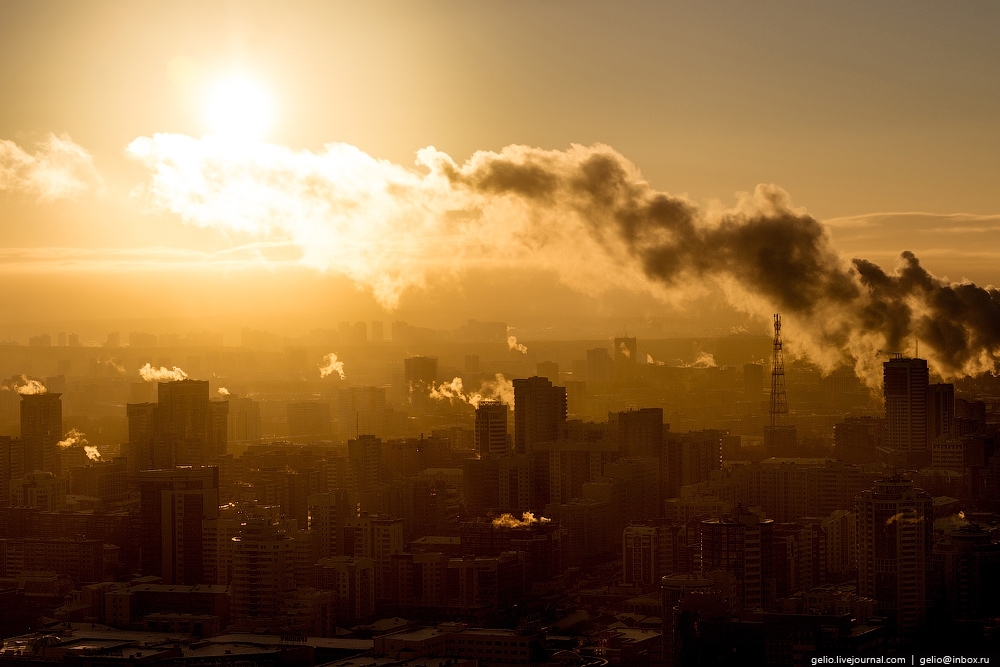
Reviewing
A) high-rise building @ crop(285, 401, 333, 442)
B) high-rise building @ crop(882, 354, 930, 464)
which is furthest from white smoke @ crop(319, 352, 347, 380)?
high-rise building @ crop(882, 354, 930, 464)

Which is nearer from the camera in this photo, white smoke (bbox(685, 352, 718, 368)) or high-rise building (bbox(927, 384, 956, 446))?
high-rise building (bbox(927, 384, 956, 446))

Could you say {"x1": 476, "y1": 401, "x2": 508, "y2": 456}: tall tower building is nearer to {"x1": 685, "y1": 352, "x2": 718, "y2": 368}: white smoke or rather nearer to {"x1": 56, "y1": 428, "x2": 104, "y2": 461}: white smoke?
{"x1": 56, "y1": 428, "x2": 104, "y2": 461}: white smoke

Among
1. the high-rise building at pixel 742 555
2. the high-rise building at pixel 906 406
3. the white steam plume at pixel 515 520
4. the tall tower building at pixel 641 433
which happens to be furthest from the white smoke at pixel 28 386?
the high-rise building at pixel 742 555

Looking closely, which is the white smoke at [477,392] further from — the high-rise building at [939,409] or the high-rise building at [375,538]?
the high-rise building at [375,538]

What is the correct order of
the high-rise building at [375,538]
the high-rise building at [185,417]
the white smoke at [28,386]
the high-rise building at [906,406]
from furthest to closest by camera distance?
1. the white smoke at [28,386]
2. the high-rise building at [185,417]
3. the high-rise building at [906,406]
4. the high-rise building at [375,538]

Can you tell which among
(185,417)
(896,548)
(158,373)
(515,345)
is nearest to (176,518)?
(185,417)

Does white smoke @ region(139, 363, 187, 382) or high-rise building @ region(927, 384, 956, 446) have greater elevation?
white smoke @ region(139, 363, 187, 382)

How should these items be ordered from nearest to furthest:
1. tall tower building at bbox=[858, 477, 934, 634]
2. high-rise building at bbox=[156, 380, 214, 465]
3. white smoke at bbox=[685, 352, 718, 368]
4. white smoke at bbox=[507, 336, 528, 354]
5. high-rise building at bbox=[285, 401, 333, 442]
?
1. tall tower building at bbox=[858, 477, 934, 634]
2. high-rise building at bbox=[156, 380, 214, 465]
3. white smoke at bbox=[685, 352, 718, 368]
4. white smoke at bbox=[507, 336, 528, 354]
5. high-rise building at bbox=[285, 401, 333, 442]

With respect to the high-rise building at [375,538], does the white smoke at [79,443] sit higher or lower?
higher

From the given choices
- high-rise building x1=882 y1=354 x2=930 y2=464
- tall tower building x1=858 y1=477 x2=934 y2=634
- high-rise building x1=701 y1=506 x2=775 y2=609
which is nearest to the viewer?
tall tower building x1=858 y1=477 x2=934 y2=634
